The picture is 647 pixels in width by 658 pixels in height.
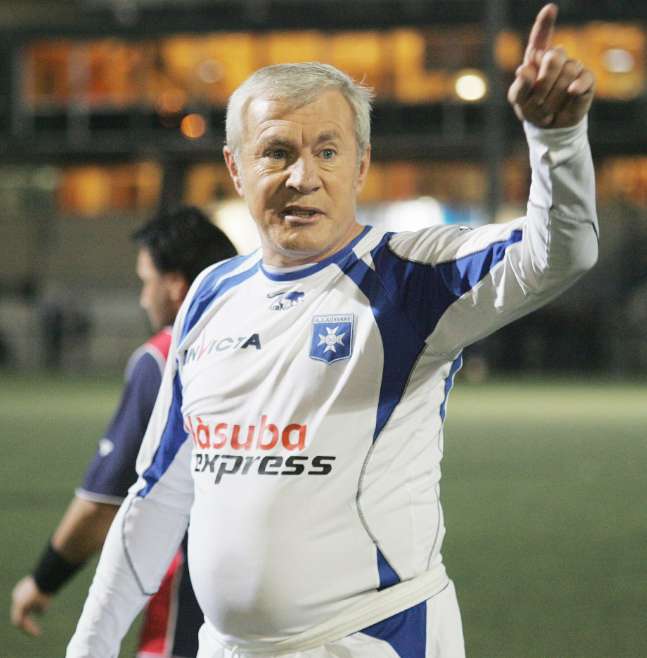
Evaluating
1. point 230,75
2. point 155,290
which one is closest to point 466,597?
point 155,290

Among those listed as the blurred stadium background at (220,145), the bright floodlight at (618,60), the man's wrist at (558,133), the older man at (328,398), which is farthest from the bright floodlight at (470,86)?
the man's wrist at (558,133)

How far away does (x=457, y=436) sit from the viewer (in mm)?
16219

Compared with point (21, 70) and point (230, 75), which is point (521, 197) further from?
point (21, 70)

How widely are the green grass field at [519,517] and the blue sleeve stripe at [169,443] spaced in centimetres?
336

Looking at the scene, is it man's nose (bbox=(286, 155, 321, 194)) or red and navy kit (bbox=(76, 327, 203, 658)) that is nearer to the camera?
man's nose (bbox=(286, 155, 321, 194))

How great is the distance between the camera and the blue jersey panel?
364 cm

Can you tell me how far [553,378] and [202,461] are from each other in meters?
27.3

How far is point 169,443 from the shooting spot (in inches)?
113

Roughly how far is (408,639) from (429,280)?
2.16ft

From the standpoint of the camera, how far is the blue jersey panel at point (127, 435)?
11.9ft

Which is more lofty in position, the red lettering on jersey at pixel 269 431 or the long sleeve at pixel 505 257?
the long sleeve at pixel 505 257

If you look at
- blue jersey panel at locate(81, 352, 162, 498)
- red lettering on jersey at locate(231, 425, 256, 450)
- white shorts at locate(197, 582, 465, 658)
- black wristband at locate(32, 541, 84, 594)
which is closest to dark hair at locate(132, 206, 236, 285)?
blue jersey panel at locate(81, 352, 162, 498)

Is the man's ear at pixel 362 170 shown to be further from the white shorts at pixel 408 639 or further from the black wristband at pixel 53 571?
the black wristband at pixel 53 571

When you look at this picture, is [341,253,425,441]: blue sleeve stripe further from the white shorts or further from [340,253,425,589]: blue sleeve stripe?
the white shorts
